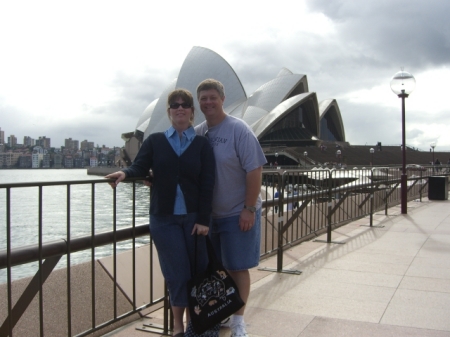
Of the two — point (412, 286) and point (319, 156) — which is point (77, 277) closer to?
point (412, 286)

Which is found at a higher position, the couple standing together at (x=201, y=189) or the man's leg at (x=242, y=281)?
the couple standing together at (x=201, y=189)

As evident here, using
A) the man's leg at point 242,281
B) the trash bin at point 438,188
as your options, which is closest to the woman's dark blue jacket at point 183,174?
the man's leg at point 242,281

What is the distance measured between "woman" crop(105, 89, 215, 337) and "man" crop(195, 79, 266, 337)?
160mm

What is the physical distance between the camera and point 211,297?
261 centimetres

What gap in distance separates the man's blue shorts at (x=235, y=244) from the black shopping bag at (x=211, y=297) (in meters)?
0.23

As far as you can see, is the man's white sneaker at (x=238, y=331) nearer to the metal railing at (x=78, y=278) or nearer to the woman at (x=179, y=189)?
the woman at (x=179, y=189)

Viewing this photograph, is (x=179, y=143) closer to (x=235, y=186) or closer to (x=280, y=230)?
(x=235, y=186)

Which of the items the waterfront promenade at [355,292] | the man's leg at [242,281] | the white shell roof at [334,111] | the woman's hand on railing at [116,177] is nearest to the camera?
the woman's hand on railing at [116,177]

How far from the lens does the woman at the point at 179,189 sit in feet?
8.56

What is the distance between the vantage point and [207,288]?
2613 mm

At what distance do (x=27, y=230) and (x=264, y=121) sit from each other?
139ft

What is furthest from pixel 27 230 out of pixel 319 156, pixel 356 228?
pixel 319 156

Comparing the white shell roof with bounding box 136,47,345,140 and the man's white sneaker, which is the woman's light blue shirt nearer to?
the man's white sneaker

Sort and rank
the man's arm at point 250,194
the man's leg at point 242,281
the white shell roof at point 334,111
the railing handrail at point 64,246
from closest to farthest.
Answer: the railing handrail at point 64,246, the man's arm at point 250,194, the man's leg at point 242,281, the white shell roof at point 334,111
